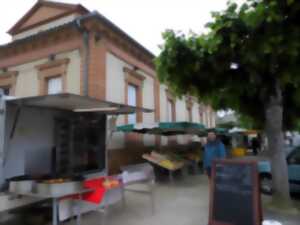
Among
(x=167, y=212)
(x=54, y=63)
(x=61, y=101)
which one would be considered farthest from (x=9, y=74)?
(x=167, y=212)

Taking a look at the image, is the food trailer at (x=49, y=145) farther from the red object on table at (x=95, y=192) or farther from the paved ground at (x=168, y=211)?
the paved ground at (x=168, y=211)

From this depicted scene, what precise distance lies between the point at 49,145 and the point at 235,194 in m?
4.01

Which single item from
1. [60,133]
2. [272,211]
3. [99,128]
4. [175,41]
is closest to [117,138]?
[99,128]

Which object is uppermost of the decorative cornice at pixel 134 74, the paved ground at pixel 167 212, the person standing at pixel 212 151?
the decorative cornice at pixel 134 74

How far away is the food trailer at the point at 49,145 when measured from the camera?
13.6ft

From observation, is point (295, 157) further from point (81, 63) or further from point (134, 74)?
point (81, 63)

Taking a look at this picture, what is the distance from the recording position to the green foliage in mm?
4273

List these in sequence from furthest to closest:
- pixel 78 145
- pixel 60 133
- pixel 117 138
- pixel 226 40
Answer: pixel 117 138 → pixel 78 145 → pixel 60 133 → pixel 226 40

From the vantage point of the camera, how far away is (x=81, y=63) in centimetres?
887

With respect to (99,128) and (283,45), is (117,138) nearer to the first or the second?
(99,128)

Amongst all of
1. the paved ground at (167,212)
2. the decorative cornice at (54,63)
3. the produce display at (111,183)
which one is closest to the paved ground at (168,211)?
the paved ground at (167,212)

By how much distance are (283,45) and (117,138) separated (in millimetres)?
6758

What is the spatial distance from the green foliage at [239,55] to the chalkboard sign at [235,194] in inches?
77.4

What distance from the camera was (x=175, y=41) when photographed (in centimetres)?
528
